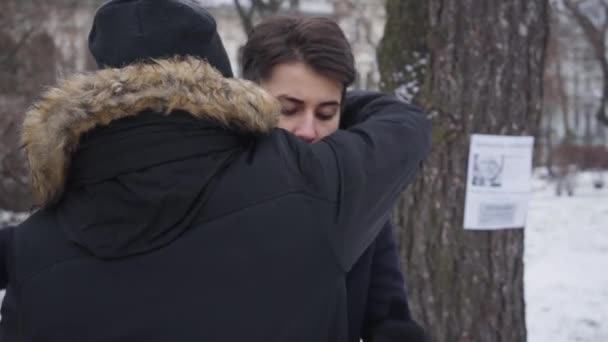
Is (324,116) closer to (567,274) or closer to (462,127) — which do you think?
(462,127)

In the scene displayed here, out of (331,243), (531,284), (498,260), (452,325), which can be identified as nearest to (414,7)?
(498,260)

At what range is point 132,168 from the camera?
48.6 inches

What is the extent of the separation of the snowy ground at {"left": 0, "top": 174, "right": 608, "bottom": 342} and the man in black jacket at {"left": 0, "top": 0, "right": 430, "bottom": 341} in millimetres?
5447

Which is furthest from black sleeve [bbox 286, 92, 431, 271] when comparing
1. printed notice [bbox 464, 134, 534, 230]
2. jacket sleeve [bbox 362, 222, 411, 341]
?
printed notice [bbox 464, 134, 534, 230]

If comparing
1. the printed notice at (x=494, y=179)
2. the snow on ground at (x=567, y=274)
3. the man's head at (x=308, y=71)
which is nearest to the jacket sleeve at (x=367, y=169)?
the man's head at (x=308, y=71)

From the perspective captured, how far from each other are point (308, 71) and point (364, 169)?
57cm

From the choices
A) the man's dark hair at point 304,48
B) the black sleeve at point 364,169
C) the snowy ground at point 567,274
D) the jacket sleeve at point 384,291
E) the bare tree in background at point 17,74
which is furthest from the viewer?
the bare tree in background at point 17,74

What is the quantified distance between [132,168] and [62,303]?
0.93 feet

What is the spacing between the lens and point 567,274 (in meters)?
8.93

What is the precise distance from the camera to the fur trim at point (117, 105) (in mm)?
1258

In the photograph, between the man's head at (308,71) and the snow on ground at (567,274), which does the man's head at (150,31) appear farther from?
the snow on ground at (567,274)

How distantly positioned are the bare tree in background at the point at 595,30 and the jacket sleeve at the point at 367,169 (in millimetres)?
12514

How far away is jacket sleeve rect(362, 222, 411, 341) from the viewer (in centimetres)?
167

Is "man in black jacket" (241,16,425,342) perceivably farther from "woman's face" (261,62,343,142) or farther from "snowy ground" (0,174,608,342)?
"snowy ground" (0,174,608,342)
